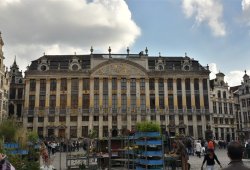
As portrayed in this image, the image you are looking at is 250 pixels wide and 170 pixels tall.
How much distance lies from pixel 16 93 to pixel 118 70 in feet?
72.6

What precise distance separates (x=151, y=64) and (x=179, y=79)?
6392 millimetres

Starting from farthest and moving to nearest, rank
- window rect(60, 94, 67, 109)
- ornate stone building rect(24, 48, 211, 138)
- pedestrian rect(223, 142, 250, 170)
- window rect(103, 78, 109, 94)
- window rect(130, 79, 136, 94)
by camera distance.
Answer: window rect(130, 79, 136, 94) → window rect(103, 78, 109, 94) → window rect(60, 94, 67, 109) → ornate stone building rect(24, 48, 211, 138) → pedestrian rect(223, 142, 250, 170)

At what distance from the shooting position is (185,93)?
197 ft

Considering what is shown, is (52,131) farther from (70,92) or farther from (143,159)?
(143,159)

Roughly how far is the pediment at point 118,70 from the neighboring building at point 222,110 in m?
16.7

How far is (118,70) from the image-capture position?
59.3 meters

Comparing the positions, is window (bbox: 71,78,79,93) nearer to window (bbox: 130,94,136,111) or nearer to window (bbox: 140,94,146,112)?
window (bbox: 130,94,136,111)

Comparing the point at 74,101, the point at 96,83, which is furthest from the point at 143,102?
the point at 74,101

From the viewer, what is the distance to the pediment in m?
59.2

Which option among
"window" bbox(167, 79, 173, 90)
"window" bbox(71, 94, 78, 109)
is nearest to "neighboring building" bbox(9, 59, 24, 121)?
"window" bbox(71, 94, 78, 109)

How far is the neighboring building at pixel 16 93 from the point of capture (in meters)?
62.5

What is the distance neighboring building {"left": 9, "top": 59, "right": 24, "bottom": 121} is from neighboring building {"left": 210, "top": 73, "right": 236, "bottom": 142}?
38999 mm

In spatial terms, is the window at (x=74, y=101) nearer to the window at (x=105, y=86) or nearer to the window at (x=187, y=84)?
the window at (x=105, y=86)

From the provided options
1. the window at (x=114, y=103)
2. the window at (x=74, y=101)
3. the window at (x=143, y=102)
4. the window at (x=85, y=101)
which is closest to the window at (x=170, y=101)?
the window at (x=143, y=102)
